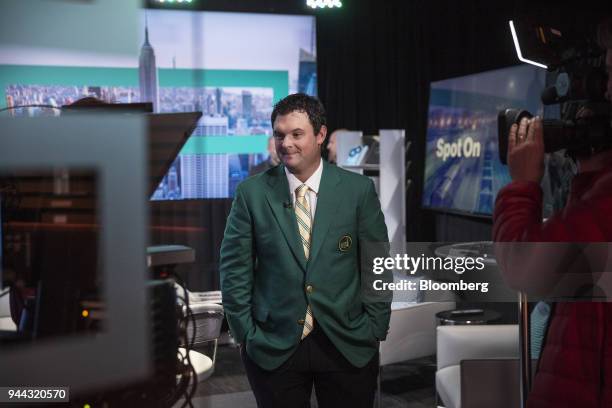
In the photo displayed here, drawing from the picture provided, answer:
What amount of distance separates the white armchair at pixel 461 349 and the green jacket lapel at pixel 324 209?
446 millimetres

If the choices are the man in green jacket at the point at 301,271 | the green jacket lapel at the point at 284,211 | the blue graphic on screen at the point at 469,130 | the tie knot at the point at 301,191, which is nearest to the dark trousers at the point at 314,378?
the man in green jacket at the point at 301,271

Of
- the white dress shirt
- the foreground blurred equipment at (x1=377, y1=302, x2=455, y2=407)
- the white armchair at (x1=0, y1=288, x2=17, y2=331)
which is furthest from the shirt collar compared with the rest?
the white armchair at (x1=0, y1=288, x2=17, y2=331)

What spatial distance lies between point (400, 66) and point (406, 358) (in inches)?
35.5

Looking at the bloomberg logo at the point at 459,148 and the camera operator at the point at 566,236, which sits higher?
the bloomberg logo at the point at 459,148

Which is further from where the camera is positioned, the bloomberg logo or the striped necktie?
the bloomberg logo

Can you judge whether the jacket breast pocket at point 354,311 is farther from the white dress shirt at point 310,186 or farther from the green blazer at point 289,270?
the white dress shirt at point 310,186

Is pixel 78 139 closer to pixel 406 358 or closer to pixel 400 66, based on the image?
pixel 400 66

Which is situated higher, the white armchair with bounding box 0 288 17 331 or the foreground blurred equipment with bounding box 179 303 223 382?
the white armchair with bounding box 0 288 17 331

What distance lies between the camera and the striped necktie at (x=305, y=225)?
147cm

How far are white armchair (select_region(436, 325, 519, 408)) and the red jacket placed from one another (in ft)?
1.64

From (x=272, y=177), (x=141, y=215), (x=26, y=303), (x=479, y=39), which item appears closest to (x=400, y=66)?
(x=479, y=39)

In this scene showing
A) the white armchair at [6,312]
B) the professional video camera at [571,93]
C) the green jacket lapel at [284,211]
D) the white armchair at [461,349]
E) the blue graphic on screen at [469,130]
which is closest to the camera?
the white armchair at [6,312]

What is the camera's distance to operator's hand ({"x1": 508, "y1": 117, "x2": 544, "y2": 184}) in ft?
3.58

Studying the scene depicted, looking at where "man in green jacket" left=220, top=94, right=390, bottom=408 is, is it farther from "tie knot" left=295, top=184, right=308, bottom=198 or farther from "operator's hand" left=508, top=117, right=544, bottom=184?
"operator's hand" left=508, top=117, right=544, bottom=184
